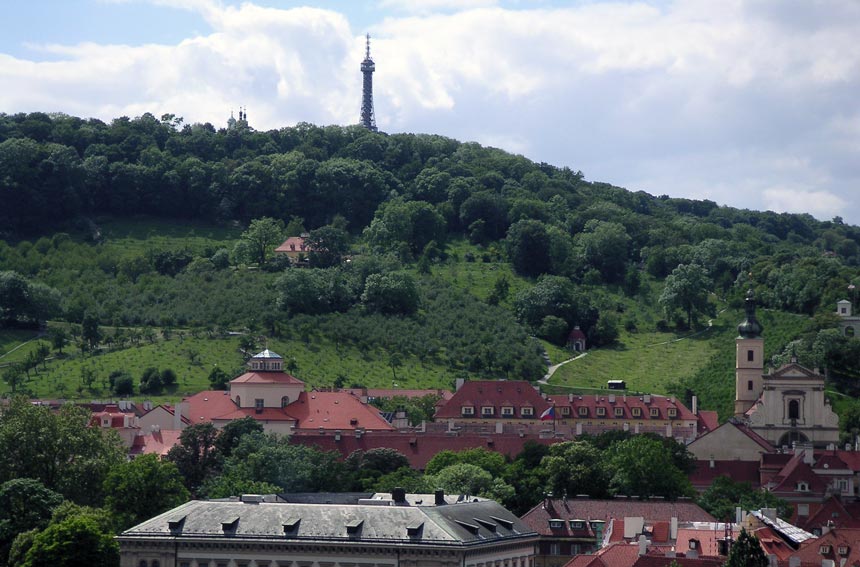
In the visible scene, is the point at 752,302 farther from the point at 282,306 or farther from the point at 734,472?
the point at 282,306

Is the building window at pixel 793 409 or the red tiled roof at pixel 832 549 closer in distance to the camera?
the red tiled roof at pixel 832 549

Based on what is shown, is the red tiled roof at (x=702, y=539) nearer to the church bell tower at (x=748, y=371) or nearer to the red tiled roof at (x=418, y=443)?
the red tiled roof at (x=418, y=443)

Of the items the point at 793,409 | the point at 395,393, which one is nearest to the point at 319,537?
→ the point at 793,409

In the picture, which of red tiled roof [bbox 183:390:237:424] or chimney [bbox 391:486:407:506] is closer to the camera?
chimney [bbox 391:486:407:506]

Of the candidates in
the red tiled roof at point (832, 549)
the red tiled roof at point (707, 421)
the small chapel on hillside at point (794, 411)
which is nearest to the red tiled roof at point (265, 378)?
the red tiled roof at point (707, 421)

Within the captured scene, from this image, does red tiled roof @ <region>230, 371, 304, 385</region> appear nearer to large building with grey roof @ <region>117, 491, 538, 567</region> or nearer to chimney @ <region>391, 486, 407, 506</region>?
chimney @ <region>391, 486, 407, 506</region>

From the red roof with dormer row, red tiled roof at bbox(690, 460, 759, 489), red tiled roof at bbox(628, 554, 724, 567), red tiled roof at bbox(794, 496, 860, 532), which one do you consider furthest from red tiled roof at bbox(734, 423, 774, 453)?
red tiled roof at bbox(628, 554, 724, 567)
